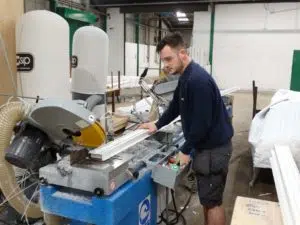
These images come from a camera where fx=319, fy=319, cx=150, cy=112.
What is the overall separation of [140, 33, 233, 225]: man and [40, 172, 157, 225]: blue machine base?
0.39m

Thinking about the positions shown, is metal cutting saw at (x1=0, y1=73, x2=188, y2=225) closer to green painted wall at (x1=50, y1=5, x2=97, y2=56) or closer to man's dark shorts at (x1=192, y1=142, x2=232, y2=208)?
man's dark shorts at (x1=192, y1=142, x2=232, y2=208)

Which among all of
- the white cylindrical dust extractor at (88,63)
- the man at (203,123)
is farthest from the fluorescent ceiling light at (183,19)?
the man at (203,123)

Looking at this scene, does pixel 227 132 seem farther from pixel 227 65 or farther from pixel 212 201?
pixel 227 65

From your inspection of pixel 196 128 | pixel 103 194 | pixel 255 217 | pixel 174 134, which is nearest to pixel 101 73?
pixel 174 134

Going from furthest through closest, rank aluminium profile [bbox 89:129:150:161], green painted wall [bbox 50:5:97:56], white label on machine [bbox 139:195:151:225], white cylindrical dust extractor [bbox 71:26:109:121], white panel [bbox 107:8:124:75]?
white panel [bbox 107:8:124:75]
green painted wall [bbox 50:5:97:56]
white cylindrical dust extractor [bbox 71:26:109:121]
white label on machine [bbox 139:195:151:225]
aluminium profile [bbox 89:129:150:161]

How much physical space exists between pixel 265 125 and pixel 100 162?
77.8 inches

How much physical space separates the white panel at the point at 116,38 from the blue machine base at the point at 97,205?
962 centimetres

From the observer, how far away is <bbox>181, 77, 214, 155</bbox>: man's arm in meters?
1.67

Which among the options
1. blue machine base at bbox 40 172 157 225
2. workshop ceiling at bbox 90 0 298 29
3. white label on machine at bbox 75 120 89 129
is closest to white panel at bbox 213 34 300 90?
workshop ceiling at bbox 90 0 298 29

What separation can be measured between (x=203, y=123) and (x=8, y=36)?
1521 millimetres

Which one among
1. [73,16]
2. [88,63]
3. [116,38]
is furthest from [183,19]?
[88,63]

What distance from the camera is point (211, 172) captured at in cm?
183

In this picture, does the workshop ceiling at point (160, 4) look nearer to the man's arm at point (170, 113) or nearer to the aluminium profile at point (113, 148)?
the man's arm at point (170, 113)

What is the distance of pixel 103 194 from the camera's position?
133 centimetres
